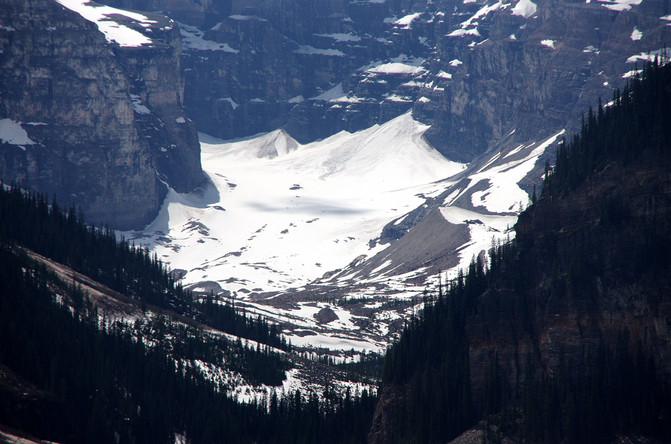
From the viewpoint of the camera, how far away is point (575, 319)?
510 ft

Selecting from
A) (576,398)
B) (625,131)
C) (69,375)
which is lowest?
(69,375)

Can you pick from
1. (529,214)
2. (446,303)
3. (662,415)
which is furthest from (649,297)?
(446,303)

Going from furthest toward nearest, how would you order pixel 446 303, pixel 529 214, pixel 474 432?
1. pixel 446 303
2. pixel 529 214
3. pixel 474 432

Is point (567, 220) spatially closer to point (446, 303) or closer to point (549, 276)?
point (549, 276)

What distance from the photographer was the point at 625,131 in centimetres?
16475

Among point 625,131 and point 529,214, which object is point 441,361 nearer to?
point 529,214

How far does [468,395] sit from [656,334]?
28.4 metres

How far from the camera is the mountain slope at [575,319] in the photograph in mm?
147625

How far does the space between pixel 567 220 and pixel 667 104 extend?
19.7m

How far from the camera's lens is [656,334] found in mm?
147000

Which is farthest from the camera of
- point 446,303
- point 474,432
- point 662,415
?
point 446,303

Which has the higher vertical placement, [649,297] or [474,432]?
[649,297]

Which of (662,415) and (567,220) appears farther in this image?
(567,220)

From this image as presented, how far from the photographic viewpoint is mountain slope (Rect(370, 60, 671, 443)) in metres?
148
